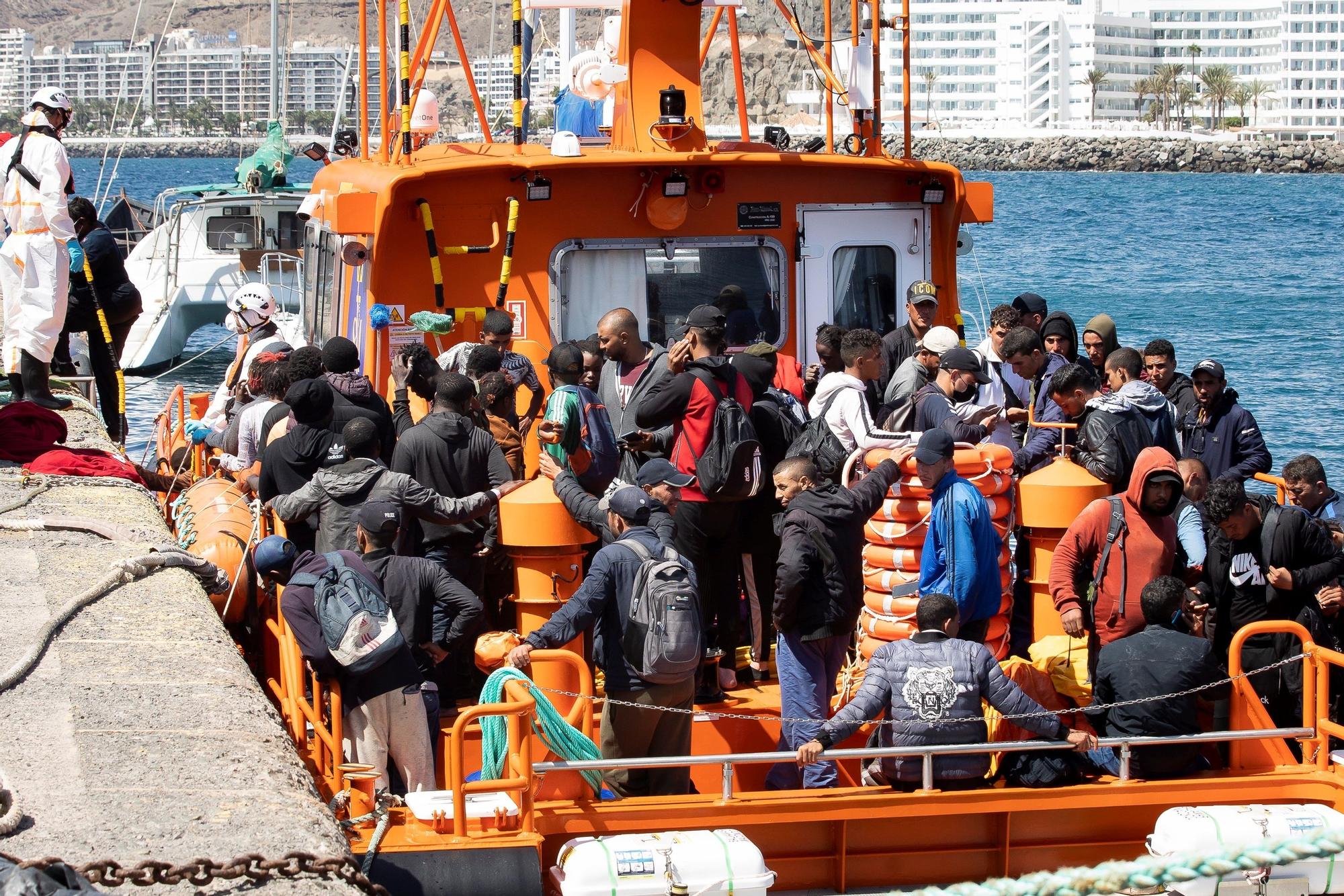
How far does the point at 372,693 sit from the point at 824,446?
2.33m

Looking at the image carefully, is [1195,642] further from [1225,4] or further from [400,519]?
[1225,4]

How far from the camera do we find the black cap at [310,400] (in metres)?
6.87

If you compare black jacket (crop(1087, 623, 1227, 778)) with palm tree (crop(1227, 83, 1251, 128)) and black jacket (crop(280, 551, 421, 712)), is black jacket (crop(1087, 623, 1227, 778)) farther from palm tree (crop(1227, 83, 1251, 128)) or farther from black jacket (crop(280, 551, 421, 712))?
palm tree (crop(1227, 83, 1251, 128))

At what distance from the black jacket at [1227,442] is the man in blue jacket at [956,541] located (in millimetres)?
2451

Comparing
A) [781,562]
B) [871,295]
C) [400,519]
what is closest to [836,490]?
[781,562]

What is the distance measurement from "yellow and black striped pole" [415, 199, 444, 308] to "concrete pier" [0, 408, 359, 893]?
6.17ft

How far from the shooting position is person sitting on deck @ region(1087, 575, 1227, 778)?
5801 millimetres

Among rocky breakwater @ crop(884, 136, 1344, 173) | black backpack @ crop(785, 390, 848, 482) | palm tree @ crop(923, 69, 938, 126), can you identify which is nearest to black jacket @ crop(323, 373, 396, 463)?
black backpack @ crop(785, 390, 848, 482)

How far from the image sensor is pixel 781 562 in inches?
240

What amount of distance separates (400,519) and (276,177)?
83.0 feet

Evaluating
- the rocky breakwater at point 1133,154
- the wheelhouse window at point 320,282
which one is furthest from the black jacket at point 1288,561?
the rocky breakwater at point 1133,154

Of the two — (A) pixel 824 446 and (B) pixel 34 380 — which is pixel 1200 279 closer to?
(B) pixel 34 380

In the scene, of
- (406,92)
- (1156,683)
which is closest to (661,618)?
(1156,683)

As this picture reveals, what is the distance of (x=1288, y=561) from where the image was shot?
6.41 metres
